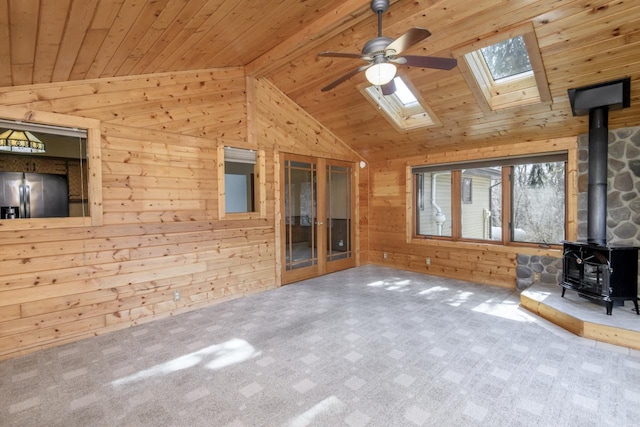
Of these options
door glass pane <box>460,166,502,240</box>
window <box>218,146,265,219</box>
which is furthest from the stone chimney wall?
window <box>218,146,265,219</box>

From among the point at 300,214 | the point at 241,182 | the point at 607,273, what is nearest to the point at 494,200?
the point at 607,273

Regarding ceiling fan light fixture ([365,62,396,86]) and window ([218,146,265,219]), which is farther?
window ([218,146,265,219])

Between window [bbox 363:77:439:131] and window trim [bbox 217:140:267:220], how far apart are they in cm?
198

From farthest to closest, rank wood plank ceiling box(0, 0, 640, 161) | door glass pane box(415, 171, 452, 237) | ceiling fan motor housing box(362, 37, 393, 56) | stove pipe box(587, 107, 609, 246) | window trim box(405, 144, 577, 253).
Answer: door glass pane box(415, 171, 452, 237) < window trim box(405, 144, 577, 253) < stove pipe box(587, 107, 609, 246) < ceiling fan motor housing box(362, 37, 393, 56) < wood plank ceiling box(0, 0, 640, 161)

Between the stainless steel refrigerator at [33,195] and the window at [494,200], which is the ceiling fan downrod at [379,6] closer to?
the window at [494,200]

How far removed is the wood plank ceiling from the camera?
2.26 m

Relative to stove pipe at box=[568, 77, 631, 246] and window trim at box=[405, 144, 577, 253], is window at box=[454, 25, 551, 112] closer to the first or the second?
stove pipe at box=[568, 77, 631, 246]

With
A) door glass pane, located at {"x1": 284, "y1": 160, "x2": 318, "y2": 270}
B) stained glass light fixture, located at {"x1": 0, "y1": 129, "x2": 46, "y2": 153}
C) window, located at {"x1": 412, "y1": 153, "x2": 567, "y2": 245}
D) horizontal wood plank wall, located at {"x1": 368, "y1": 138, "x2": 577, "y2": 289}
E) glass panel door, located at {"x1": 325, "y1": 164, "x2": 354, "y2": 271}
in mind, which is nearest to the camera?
stained glass light fixture, located at {"x1": 0, "y1": 129, "x2": 46, "y2": 153}

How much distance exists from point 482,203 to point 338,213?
8.63 ft

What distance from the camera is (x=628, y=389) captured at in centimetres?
→ 221

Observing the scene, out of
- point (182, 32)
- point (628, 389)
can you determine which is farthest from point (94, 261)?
point (628, 389)

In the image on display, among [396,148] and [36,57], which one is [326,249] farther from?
[36,57]

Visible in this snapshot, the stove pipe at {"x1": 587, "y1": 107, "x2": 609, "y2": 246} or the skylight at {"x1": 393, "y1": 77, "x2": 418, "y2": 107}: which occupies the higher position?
the skylight at {"x1": 393, "y1": 77, "x2": 418, "y2": 107}

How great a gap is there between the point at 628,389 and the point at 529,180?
130 inches
